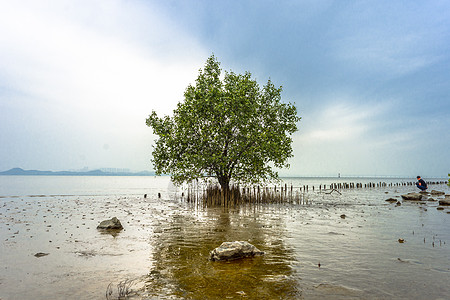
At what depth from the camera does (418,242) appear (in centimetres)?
1056

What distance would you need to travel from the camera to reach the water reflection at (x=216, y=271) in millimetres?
5625

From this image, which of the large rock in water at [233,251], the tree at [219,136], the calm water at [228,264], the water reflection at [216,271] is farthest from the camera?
the tree at [219,136]

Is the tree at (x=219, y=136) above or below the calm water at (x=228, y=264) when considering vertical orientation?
above

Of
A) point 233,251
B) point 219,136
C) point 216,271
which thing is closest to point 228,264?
point 233,251

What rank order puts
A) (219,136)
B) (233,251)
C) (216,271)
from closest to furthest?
1. (216,271)
2. (233,251)
3. (219,136)

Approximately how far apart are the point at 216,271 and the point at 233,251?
1.24 meters

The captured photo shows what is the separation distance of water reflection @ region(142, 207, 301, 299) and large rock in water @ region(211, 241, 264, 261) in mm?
269

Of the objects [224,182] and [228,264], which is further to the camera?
[224,182]

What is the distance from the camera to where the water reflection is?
5625 mm


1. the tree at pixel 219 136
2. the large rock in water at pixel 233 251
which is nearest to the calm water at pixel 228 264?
the large rock in water at pixel 233 251

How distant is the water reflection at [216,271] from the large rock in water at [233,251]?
27 cm

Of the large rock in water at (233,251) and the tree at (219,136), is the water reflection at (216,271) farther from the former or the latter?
the tree at (219,136)

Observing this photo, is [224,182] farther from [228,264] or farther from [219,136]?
[228,264]

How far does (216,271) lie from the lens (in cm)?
705
